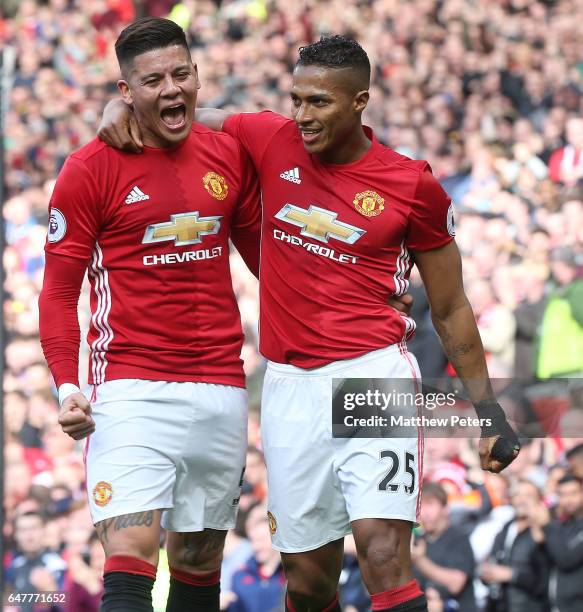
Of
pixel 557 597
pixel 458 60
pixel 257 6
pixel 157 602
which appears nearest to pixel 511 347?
pixel 557 597

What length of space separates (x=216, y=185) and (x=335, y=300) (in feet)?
2.18

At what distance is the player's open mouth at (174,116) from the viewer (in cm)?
530

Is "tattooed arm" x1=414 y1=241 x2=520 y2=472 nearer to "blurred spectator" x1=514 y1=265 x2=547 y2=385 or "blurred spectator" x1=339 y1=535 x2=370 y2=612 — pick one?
"blurred spectator" x1=339 y1=535 x2=370 y2=612

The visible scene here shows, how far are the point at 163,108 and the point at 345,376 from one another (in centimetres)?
124

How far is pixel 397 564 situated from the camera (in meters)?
5.08

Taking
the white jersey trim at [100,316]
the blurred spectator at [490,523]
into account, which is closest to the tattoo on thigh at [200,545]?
the white jersey trim at [100,316]

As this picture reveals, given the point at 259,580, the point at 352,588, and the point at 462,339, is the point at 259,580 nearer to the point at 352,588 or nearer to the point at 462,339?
the point at 352,588

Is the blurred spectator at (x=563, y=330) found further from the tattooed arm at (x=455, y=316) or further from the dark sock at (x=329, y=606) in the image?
the dark sock at (x=329, y=606)

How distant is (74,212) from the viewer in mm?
5176

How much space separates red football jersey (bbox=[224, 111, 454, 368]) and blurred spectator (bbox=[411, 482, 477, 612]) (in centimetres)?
253

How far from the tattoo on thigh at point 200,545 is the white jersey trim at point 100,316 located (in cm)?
75

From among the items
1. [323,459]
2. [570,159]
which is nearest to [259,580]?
[323,459]

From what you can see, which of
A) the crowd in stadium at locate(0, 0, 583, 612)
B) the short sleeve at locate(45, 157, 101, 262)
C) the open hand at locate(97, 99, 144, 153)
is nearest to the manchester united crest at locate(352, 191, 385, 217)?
the open hand at locate(97, 99, 144, 153)

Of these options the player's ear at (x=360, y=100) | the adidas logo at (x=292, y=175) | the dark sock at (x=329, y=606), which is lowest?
the dark sock at (x=329, y=606)
